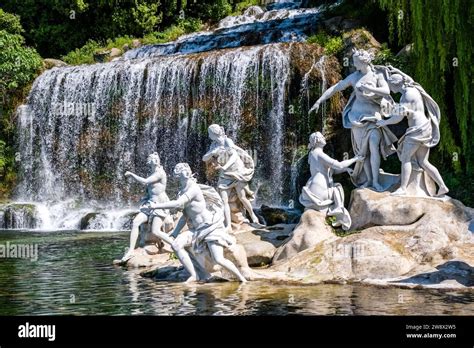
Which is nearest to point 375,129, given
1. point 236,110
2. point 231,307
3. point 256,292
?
point 256,292

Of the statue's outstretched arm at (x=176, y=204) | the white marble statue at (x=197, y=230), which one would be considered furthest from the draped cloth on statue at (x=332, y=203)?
the statue's outstretched arm at (x=176, y=204)

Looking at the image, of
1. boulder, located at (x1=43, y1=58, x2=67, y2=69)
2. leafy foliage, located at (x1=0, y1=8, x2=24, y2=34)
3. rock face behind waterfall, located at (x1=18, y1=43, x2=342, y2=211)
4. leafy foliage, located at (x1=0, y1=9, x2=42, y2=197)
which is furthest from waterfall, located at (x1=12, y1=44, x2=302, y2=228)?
leafy foliage, located at (x1=0, y1=8, x2=24, y2=34)

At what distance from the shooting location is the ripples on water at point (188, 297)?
34.9ft

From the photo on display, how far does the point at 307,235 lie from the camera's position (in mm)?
14156

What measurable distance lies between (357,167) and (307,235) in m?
1.74

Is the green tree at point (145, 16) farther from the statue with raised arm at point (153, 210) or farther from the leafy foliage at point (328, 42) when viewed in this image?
the statue with raised arm at point (153, 210)

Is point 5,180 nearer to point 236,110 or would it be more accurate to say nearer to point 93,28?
point 236,110

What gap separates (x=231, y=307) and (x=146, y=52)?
24.7m

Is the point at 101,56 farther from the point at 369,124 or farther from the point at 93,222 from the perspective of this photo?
the point at 369,124

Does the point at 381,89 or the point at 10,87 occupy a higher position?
the point at 10,87

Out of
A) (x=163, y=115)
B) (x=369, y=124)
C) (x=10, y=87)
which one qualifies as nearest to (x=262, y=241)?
(x=369, y=124)

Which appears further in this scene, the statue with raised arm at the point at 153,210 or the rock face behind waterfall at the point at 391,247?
the statue with raised arm at the point at 153,210
